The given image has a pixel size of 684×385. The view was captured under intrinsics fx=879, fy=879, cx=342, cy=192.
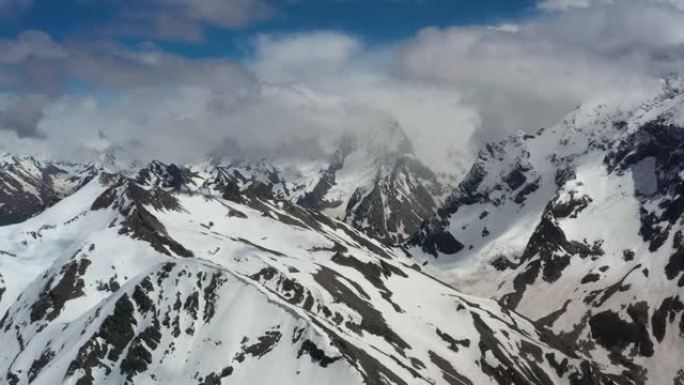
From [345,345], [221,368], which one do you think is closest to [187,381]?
[221,368]

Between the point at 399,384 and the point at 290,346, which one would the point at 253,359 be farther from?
the point at 399,384

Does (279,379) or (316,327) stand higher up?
(316,327)

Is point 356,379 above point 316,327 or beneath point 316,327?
beneath

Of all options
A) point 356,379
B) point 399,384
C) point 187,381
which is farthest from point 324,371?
A: point 187,381

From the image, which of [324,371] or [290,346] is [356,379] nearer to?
[324,371]

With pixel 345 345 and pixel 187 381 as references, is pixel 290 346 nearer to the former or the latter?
pixel 345 345

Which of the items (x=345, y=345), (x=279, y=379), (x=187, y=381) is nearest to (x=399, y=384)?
(x=345, y=345)

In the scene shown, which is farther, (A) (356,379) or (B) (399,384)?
(B) (399,384)
